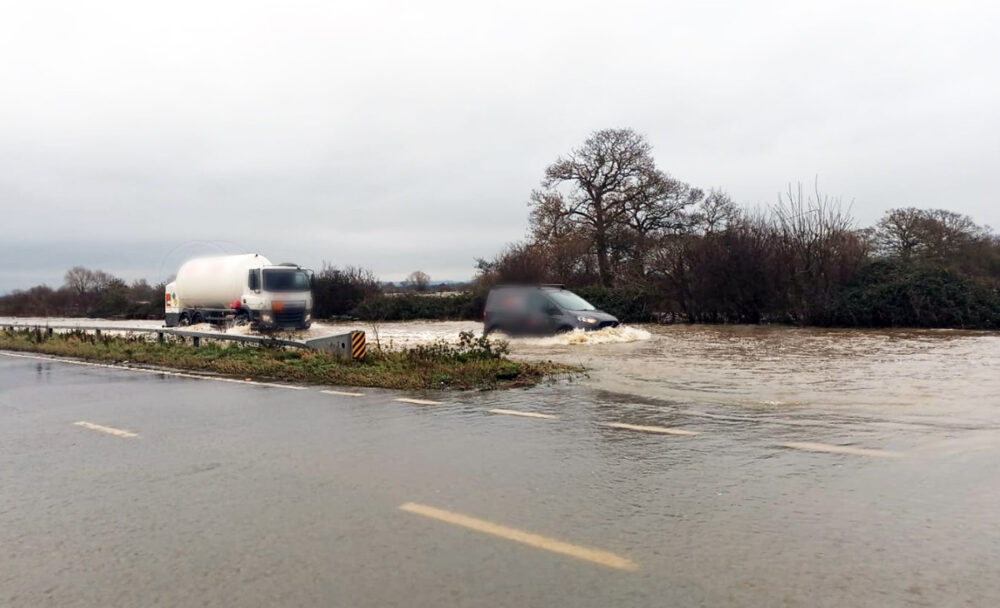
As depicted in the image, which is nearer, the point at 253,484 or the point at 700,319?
the point at 253,484

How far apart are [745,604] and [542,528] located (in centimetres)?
157

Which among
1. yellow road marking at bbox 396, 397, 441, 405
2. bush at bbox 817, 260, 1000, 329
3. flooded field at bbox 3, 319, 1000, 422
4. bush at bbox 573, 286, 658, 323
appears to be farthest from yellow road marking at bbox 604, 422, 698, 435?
bush at bbox 573, 286, 658, 323

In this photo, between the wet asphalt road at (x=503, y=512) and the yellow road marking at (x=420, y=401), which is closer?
the wet asphalt road at (x=503, y=512)

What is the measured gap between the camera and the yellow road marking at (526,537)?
4332mm

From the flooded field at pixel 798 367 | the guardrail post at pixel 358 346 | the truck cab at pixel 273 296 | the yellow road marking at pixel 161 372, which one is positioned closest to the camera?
the flooded field at pixel 798 367

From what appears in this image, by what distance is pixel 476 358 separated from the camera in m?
14.6

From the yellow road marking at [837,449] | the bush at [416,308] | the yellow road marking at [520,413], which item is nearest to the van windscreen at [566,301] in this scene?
the yellow road marking at [520,413]

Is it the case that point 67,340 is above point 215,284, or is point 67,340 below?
below

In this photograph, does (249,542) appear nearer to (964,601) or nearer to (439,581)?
(439,581)

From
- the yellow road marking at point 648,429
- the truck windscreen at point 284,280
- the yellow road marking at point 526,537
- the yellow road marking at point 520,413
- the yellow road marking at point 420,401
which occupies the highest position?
the truck windscreen at point 284,280

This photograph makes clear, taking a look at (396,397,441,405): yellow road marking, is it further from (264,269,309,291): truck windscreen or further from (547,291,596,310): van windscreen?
(264,269,309,291): truck windscreen

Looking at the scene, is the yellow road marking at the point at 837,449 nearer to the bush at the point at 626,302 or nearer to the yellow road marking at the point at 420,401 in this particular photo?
the yellow road marking at the point at 420,401

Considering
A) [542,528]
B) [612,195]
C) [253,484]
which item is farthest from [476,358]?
[612,195]

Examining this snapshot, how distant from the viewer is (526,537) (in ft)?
15.7
